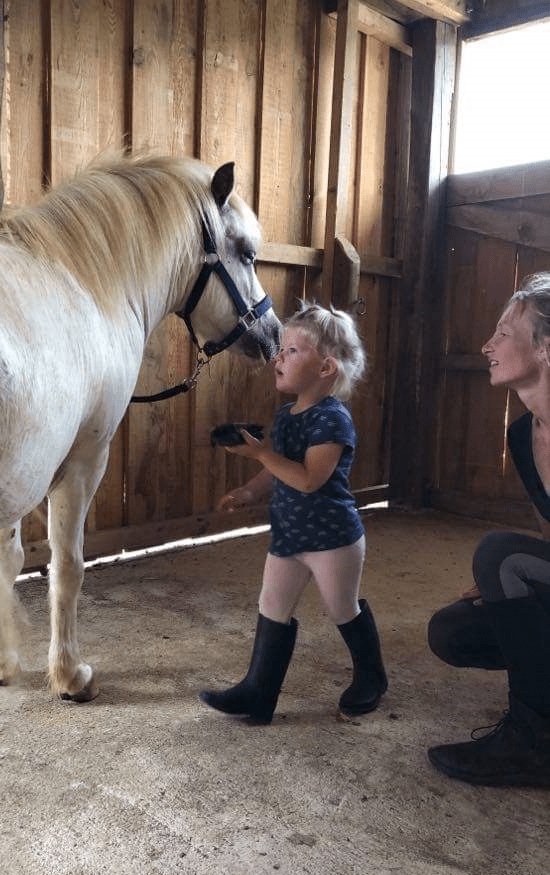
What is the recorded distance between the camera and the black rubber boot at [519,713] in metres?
1.62

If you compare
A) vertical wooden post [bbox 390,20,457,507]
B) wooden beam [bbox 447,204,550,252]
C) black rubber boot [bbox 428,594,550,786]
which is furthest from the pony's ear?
vertical wooden post [bbox 390,20,457,507]

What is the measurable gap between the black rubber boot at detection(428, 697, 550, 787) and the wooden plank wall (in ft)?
5.44

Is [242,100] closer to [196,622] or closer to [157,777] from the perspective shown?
[196,622]

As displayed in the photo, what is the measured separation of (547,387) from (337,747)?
1021 millimetres

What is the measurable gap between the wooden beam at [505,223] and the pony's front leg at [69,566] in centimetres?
300

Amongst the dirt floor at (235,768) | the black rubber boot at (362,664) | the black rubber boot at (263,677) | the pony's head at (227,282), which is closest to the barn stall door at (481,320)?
the dirt floor at (235,768)

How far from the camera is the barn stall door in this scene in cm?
410

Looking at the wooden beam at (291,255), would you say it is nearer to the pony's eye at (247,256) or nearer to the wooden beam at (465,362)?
the wooden beam at (465,362)

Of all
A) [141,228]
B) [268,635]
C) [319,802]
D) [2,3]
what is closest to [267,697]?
[268,635]

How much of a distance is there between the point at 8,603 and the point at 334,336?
1.22 m

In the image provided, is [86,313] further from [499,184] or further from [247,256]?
[499,184]

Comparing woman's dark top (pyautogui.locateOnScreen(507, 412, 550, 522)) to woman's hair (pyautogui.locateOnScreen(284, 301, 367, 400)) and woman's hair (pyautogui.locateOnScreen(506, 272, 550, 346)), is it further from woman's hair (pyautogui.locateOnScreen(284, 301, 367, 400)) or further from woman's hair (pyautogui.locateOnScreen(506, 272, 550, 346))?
woman's hair (pyautogui.locateOnScreen(284, 301, 367, 400))

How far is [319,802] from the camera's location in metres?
1.59

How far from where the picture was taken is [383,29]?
13.9 feet
